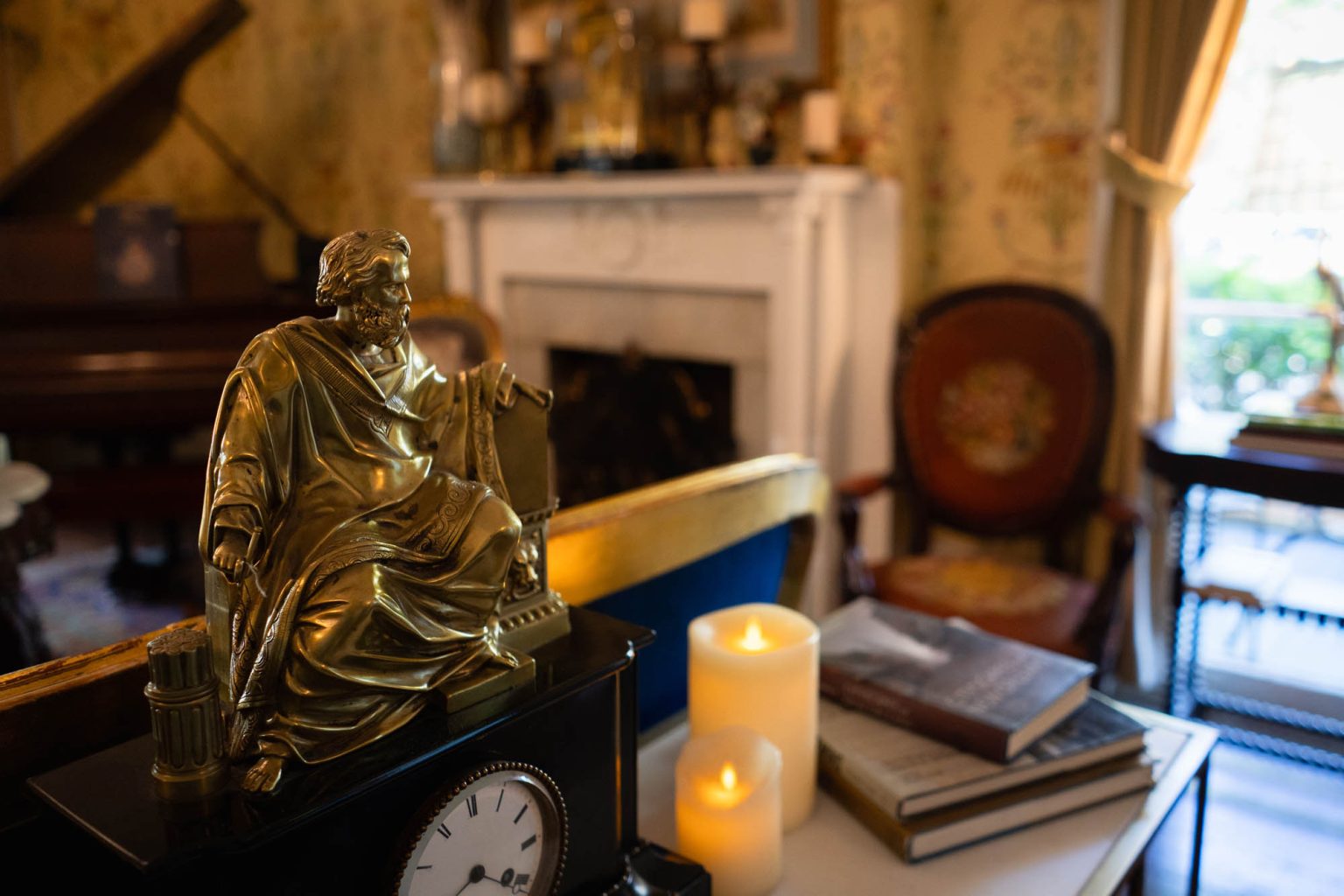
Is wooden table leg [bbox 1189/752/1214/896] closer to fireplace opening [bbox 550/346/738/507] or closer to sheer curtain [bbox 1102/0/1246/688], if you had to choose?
sheer curtain [bbox 1102/0/1246/688]

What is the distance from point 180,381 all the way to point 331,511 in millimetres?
2475

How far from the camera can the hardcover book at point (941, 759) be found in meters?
0.91

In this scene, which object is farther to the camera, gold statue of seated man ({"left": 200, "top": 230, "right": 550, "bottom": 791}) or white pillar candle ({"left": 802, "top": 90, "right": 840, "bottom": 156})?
white pillar candle ({"left": 802, "top": 90, "right": 840, "bottom": 156})

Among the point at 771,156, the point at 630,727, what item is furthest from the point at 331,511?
the point at 771,156

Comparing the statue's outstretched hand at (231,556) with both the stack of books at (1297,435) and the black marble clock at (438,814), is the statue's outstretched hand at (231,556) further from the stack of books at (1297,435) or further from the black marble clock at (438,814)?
the stack of books at (1297,435)

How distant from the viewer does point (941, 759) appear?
37.9 inches

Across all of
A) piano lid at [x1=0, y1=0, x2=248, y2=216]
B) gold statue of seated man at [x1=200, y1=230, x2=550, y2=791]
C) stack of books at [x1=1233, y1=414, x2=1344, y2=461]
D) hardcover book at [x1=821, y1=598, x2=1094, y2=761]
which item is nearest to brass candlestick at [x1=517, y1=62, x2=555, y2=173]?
piano lid at [x1=0, y1=0, x2=248, y2=216]

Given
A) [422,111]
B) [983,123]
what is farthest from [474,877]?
[422,111]

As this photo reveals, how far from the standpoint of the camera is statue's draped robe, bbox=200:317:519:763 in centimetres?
61

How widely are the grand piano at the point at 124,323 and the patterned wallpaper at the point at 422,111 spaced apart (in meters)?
0.59

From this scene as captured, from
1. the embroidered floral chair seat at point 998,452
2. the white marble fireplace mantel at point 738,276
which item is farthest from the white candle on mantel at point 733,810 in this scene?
the white marble fireplace mantel at point 738,276

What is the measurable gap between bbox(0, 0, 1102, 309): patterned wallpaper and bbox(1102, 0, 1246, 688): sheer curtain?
8 cm

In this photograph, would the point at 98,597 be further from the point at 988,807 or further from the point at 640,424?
the point at 988,807

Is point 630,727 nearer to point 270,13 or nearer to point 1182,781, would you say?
point 1182,781
